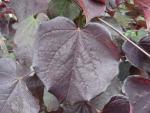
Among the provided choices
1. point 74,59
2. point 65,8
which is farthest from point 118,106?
point 65,8

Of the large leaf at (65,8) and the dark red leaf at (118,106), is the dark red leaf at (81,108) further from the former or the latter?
the large leaf at (65,8)

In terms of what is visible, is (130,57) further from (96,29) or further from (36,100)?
(36,100)

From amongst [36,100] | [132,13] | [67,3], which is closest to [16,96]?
[36,100]

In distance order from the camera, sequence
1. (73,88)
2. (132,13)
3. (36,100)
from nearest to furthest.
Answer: (73,88)
(36,100)
(132,13)

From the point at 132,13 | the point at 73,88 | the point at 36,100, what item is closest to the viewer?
the point at 73,88

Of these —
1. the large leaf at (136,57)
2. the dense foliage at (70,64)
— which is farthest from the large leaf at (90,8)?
the large leaf at (136,57)

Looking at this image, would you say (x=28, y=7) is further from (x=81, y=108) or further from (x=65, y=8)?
(x=81, y=108)
